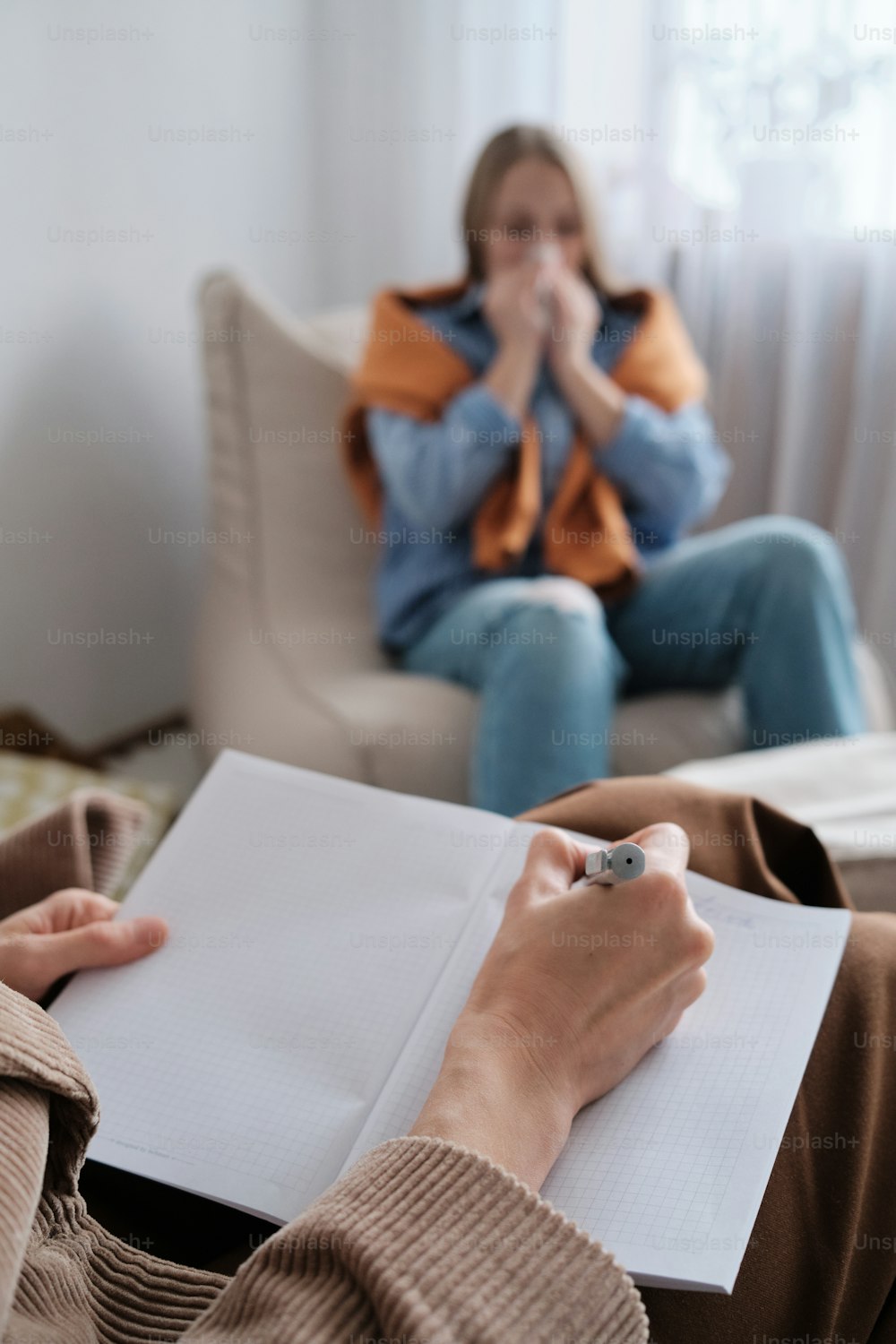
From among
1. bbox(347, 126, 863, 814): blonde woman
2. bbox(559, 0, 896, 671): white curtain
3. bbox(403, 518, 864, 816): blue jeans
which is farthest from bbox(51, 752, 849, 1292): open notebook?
bbox(559, 0, 896, 671): white curtain

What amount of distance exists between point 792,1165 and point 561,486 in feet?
3.87

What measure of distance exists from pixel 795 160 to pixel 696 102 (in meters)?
0.19

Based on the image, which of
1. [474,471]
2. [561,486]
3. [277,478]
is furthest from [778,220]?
[277,478]

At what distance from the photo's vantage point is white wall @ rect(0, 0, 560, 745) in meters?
1.65

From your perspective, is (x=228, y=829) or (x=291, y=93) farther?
(x=291, y=93)

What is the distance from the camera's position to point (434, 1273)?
1.37 feet

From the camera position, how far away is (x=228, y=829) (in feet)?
2.33

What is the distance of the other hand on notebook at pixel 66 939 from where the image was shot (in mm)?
625

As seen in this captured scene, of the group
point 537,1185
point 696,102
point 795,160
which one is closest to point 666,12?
point 696,102

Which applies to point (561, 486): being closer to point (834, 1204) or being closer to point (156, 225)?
point (156, 225)

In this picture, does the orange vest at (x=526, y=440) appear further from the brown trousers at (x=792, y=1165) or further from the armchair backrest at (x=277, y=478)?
the brown trousers at (x=792, y=1165)

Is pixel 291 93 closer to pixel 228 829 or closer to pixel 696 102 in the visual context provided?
pixel 696 102

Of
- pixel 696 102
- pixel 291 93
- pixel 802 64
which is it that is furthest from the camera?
pixel 291 93

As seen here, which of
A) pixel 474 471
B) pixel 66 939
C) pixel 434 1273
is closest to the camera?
pixel 434 1273
